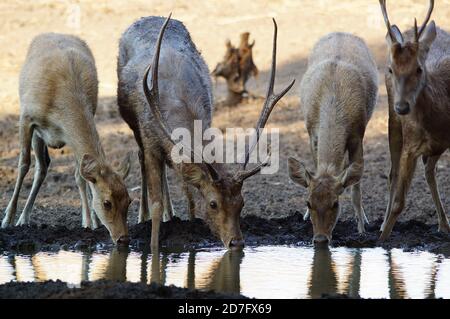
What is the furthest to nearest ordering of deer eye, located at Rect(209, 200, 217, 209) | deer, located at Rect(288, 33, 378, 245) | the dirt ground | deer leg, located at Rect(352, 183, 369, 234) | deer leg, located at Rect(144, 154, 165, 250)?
the dirt ground < deer leg, located at Rect(352, 183, 369, 234) < deer leg, located at Rect(144, 154, 165, 250) < deer, located at Rect(288, 33, 378, 245) < deer eye, located at Rect(209, 200, 217, 209)

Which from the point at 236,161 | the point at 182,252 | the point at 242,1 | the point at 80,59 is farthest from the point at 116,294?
the point at 242,1

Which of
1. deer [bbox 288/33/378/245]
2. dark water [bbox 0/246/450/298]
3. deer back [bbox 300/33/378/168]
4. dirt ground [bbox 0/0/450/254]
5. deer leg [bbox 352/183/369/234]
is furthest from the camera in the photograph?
dirt ground [bbox 0/0/450/254]

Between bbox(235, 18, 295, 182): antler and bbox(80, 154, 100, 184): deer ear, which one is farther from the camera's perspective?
bbox(80, 154, 100, 184): deer ear

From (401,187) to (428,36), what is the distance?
147 centimetres

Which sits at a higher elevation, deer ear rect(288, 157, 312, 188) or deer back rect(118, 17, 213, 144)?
deer back rect(118, 17, 213, 144)

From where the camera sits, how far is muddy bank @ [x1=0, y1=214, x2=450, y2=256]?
33.9 ft

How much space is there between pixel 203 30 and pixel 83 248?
39.0 feet

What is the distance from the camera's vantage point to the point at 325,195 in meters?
10.2

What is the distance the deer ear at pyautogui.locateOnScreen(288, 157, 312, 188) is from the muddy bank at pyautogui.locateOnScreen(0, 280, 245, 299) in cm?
297

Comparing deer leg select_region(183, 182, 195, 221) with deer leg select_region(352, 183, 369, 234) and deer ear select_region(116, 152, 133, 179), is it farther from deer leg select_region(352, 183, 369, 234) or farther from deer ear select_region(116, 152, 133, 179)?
deer leg select_region(352, 183, 369, 234)

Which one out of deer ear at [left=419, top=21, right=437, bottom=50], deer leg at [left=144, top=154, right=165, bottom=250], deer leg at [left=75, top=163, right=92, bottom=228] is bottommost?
deer leg at [left=75, top=163, right=92, bottom=228]

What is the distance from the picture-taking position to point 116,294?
7.31m

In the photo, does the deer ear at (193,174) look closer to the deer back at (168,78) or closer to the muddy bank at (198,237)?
the deer back at (168,78)

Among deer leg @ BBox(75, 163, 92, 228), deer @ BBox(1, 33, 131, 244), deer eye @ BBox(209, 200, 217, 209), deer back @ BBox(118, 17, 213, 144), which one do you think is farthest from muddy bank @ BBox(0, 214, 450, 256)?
deer back @ BBox(118, 17, 213, 144)
